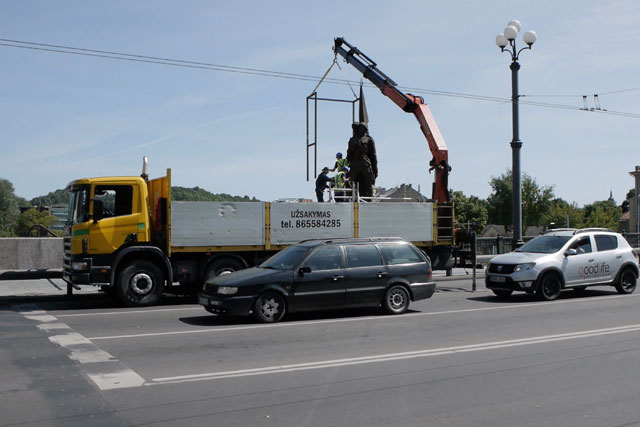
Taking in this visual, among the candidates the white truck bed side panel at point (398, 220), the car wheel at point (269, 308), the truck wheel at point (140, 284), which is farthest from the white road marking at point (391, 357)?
the truck wheel at point (140, 284)

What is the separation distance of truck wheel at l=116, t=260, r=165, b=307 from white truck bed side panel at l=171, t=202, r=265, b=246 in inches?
30.5

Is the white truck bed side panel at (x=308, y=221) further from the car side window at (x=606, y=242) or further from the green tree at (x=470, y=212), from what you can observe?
the green tree at (x=470, y=212)

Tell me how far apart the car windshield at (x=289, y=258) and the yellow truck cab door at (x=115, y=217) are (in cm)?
366

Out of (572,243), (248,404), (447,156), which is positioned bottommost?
(248,404)

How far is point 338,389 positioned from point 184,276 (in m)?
8.40

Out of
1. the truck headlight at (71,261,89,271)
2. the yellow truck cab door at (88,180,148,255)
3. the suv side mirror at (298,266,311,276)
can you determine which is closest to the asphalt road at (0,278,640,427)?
the suv side mirror at (298,266,311,276)

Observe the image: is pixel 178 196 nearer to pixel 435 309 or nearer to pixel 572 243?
pixel 435 309

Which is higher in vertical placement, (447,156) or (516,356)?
(447,156)

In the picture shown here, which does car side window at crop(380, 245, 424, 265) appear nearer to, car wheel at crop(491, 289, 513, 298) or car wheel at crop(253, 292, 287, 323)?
car wheel at crop(253, 292, 287, 323)

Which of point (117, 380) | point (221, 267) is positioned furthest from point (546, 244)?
point (117, 380)

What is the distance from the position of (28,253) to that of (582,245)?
15.3 metres

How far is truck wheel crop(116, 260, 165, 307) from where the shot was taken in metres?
13.8

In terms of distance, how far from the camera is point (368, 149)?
18.3 m

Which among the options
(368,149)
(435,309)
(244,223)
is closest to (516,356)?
(435,309)
